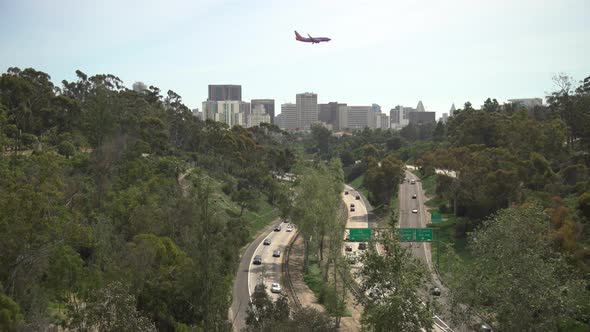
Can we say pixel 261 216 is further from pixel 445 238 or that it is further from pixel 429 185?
pixel 429 185

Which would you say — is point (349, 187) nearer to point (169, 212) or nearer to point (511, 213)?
point (169, 212)

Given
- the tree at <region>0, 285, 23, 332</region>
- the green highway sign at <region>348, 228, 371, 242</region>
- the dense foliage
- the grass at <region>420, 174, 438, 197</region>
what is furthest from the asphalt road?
the grass at <region>420, 174, 438, 197</region>

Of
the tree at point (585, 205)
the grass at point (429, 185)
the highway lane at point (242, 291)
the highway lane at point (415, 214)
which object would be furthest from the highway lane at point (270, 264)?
the grass at point (429, 185)

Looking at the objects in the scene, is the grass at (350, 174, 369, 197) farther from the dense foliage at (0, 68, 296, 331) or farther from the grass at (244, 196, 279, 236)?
the dense foliage at (0, 68, 296, 331)

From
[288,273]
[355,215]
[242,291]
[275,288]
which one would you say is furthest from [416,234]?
[355,215]

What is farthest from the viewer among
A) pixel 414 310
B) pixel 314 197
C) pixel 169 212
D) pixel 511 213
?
pixel 314 197

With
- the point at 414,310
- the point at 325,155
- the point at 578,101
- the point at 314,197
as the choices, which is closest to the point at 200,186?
the point at 414,310
